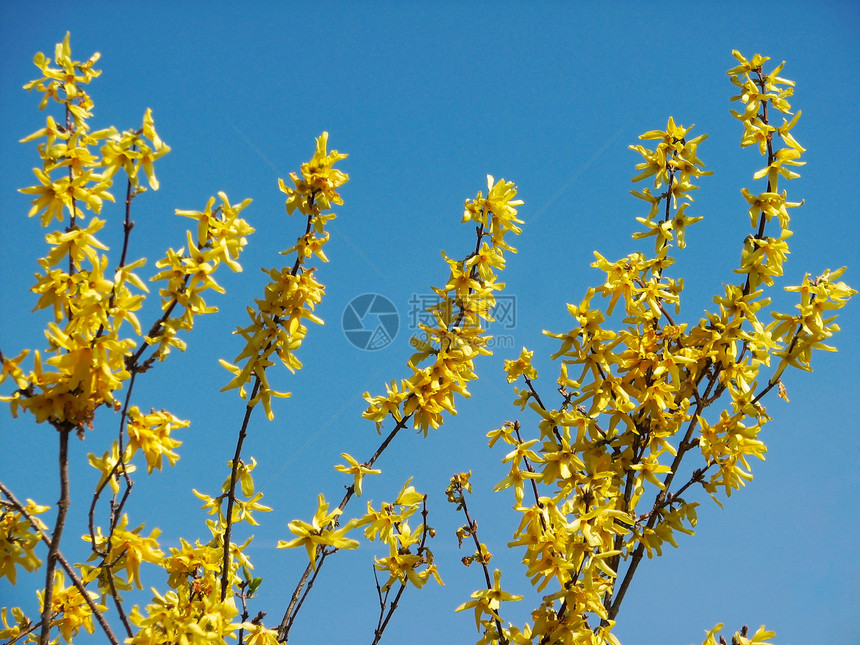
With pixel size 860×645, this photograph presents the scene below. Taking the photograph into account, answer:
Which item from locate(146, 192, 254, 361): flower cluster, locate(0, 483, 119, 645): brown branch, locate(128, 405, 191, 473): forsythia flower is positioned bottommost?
locate(0, 483, 119, 645): brown branch

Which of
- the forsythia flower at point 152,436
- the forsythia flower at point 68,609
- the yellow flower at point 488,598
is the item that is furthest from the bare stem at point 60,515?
the yellow flower at point 488,598


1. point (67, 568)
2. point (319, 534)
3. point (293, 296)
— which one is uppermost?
point (293, 296)

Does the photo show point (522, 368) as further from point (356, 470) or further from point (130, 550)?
point (130, 550)

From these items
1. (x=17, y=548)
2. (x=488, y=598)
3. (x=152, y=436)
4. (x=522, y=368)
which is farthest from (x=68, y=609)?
(x=522, y=368)

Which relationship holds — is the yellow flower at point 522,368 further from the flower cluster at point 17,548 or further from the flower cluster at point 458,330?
the flower cluster at point 17,548

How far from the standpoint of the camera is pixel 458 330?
8.98 feet

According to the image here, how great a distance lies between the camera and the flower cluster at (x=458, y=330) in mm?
2703

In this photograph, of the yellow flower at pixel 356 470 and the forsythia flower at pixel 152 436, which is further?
the yellow flower at pixel 356 470

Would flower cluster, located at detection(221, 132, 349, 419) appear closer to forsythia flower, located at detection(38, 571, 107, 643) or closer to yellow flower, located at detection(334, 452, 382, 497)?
yellow flower, located at detection(334, 452, 382, 497)

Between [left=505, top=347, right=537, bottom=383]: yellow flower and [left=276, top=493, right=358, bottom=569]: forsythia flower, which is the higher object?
[left=505, top=347, right=537, bottom=383]: yellow flower

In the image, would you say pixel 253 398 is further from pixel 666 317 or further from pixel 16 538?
pixel 666 317

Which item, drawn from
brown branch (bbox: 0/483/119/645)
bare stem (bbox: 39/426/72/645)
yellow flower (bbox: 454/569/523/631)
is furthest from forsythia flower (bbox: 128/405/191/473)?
yellow flower (bbox: 454/569/523/631)

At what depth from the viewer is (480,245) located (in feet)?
9.61

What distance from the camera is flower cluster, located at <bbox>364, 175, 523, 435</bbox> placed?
2.70 metres
